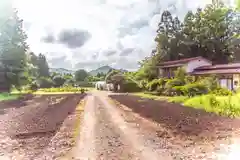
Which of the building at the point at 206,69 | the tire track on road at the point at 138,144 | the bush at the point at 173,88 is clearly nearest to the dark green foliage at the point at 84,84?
the building at the point at 206,69

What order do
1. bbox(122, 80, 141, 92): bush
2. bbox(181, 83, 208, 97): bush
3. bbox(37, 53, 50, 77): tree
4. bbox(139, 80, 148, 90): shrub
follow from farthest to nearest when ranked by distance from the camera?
1. bbox(37, 53, 50, 77): tree
2. bbox(122, 80, 141, 92): bush
3. bbox(139, 80, 148, 90): shrub
4. bbox(181, 83, 208, 97): bush

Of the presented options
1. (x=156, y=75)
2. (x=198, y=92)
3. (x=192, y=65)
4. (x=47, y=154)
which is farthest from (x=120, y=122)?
(x=156, y=75)

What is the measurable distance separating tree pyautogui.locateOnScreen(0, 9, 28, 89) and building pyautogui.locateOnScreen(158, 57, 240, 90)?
17.8m

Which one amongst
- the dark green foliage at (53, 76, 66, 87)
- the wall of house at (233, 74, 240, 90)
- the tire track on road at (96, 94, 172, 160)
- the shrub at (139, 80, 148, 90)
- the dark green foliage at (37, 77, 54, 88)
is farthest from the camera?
the dark green foliage at (53, 76, 66, 87)

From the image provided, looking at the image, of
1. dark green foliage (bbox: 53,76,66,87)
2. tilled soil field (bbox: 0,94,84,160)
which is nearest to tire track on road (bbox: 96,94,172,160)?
tilled soil field (bbox: 0,94,84,160)

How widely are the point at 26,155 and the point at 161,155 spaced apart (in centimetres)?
271

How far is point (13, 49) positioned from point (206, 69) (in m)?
21.3

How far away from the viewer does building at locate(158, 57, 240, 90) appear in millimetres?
28094

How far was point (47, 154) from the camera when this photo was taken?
6.17 meters

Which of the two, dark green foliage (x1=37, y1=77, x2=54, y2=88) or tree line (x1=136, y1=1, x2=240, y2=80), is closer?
tree line (x1=136, y1=1, x2=240, y2=80)

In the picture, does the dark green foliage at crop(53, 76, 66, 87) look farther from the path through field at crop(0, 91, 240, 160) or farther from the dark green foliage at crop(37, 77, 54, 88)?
the path through field at crop(0, 91, 240, 160)

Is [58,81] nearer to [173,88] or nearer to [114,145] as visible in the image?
[173,88]

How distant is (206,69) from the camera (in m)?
35.2

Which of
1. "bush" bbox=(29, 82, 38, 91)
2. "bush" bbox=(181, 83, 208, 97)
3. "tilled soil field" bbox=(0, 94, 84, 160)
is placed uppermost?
"bush" bbox=(29, 82, 38, 91)
